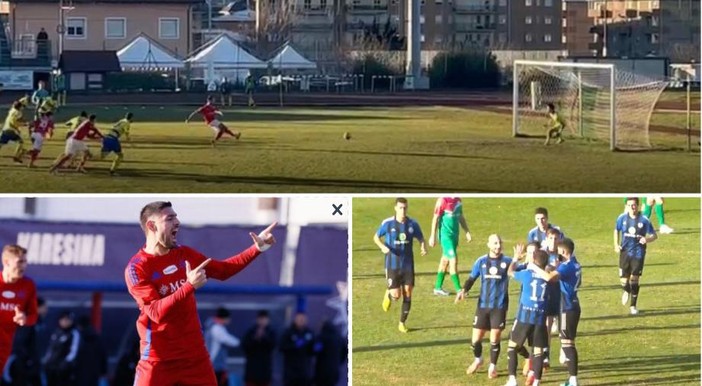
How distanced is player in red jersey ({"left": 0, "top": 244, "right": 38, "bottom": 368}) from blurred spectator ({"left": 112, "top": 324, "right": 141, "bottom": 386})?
46 cm

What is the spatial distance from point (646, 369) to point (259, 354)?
6.87 ft

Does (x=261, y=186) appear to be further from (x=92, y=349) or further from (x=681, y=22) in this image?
(x=681, y=22)

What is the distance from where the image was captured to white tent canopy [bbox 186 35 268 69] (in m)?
19.3

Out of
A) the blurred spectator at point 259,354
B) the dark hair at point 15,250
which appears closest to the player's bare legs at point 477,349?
the blurred spectator at point 259,354

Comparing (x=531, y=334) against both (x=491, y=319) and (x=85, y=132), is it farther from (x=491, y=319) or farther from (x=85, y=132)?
(x=85, y=132)

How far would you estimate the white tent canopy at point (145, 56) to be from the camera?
17.6m

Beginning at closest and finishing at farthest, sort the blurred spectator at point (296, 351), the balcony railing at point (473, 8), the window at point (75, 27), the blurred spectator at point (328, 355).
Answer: the blurred spectator at point (296, 351) < the blurred spectator at point (328, 355) < the balcony railing at point (473, 8) < the window at point (75, 27)

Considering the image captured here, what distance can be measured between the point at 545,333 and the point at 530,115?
34.5 feet

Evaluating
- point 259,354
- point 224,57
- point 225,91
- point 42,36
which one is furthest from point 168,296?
point 225,91

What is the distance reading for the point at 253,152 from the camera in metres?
14.6

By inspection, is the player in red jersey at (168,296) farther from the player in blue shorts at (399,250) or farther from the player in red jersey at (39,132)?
the player in red jersey at (39,132)

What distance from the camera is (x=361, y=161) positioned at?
44.1ft

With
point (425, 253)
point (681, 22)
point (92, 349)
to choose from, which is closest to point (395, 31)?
point (681, 22)

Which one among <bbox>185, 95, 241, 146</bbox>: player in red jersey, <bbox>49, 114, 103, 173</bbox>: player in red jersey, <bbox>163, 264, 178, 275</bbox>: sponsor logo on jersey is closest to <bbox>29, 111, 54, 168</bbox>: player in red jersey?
<bbox>49, 114, 103, 173</bbox>: player in red jersey
